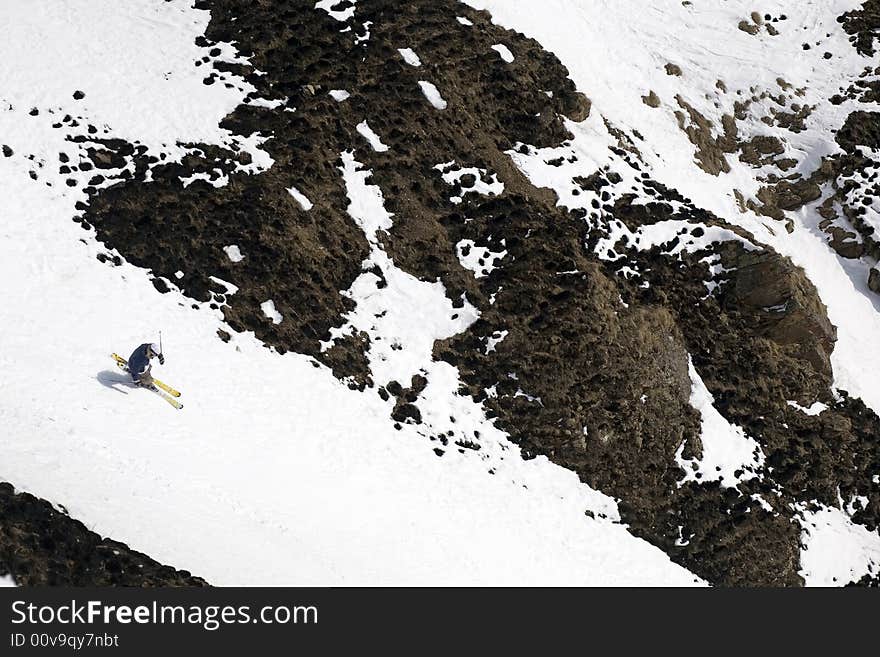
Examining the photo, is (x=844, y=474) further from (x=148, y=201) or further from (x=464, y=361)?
(x=148, y=201)

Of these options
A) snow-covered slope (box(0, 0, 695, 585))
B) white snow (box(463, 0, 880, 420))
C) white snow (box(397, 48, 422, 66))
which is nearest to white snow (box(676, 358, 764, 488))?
snow-covered slope (box(0, 0, 695, 585))

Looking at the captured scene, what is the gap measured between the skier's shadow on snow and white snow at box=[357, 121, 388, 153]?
1139 cm

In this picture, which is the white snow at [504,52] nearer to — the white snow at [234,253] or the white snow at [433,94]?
the white snow at [433,94]

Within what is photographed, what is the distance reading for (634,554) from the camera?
24516 mm

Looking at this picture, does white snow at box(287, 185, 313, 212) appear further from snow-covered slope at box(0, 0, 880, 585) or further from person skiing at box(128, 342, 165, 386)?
person skiing at box(128, 342, 165, 386)

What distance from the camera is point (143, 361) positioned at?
21.0m

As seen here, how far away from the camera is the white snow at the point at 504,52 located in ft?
109

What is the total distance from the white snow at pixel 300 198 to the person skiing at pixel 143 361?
7.58 m

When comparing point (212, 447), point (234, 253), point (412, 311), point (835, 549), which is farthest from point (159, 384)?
point (835, 549)

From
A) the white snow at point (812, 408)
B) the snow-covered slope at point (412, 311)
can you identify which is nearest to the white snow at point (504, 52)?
the snow-covered slope at point (412, 311)

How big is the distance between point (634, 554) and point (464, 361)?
677cm

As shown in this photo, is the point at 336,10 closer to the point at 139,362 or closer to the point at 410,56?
→ the point at 410,56

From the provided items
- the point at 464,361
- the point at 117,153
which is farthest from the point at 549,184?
the point at 117,153

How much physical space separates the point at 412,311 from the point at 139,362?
27.1 ft
